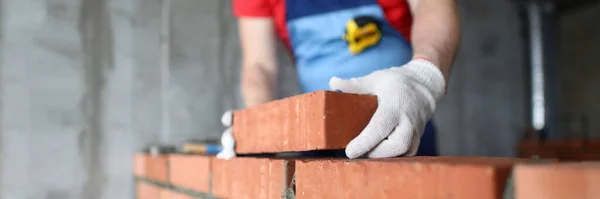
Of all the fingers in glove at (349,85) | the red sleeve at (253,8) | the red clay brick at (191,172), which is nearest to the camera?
the fingers in glove at (349,85)

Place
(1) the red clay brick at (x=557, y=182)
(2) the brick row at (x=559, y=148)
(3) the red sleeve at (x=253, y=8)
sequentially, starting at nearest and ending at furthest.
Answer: (1) the red clay brick at (x=557, y=182) → (3) the red sleeve at (x=253, y=8) → (2) the brick row at (x=559, y=148)

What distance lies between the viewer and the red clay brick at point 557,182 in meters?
0.37

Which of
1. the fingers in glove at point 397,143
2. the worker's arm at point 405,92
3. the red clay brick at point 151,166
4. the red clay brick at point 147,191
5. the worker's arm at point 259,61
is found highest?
the worker's arm at point 259,61

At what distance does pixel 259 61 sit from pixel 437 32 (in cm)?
59

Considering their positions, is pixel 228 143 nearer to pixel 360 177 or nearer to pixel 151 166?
pixel 360 177

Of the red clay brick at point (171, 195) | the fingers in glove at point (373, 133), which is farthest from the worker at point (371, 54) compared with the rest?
the red clay brick at point (171, 195)

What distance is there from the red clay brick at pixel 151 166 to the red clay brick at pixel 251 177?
1.31 ft

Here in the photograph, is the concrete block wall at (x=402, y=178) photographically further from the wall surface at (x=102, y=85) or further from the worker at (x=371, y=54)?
the wall surface at (x=102, y=85)

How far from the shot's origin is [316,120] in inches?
26.8

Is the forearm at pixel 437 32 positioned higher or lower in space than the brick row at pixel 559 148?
higher

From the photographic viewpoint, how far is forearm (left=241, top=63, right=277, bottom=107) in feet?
4.44

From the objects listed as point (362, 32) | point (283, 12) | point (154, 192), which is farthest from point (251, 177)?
point (154, 192)

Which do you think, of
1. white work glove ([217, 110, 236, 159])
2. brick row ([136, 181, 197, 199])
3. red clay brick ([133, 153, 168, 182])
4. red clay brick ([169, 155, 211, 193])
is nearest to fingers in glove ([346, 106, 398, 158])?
white work glove ([217, 110, 236, 159])

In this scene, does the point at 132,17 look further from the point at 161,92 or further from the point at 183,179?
the point at 183,179
